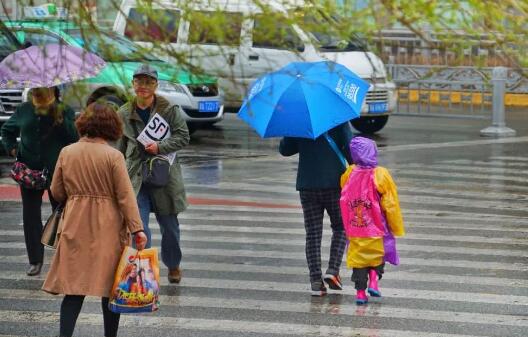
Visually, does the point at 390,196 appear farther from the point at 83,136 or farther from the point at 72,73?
the point at 72,73

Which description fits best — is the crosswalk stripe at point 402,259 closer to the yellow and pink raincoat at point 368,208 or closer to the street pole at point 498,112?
the yellow and pink raincoat at point 368,208

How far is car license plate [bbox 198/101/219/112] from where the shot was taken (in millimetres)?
22391

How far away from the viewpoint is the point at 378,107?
23438 mm

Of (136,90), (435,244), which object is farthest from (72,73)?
(435,244)

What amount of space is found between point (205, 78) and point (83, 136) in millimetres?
2686

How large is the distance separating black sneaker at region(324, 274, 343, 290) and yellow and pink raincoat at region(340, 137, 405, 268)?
0.44 meters

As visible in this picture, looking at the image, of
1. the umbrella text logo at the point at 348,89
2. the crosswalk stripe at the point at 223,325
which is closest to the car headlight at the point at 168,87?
the umbrella text logo at the point at 348,89

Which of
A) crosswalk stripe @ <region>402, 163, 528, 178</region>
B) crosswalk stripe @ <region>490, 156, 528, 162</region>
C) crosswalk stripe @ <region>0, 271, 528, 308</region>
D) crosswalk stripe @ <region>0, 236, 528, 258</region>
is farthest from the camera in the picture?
crosswalk stripe @ <region>490, 156, 528, 162</region>

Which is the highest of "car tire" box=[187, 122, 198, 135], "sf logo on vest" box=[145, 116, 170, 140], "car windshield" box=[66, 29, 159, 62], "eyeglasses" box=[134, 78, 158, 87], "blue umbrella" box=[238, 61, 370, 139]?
"car windshield" box=[66, 29, 159, 62]

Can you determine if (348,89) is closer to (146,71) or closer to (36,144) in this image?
(146,71)

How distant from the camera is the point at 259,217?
45.6 ft

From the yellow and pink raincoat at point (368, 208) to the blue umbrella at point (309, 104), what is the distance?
0.83 feet

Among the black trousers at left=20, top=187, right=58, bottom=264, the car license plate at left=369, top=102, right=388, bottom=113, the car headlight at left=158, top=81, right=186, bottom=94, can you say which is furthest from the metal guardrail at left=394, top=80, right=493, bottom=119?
the black trousers at left=20, top=187, right=58, bottom=264

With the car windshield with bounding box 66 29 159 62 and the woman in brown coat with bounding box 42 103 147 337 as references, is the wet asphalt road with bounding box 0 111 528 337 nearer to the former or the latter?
the woman in brown coat with bounding box 42 103 147 337
